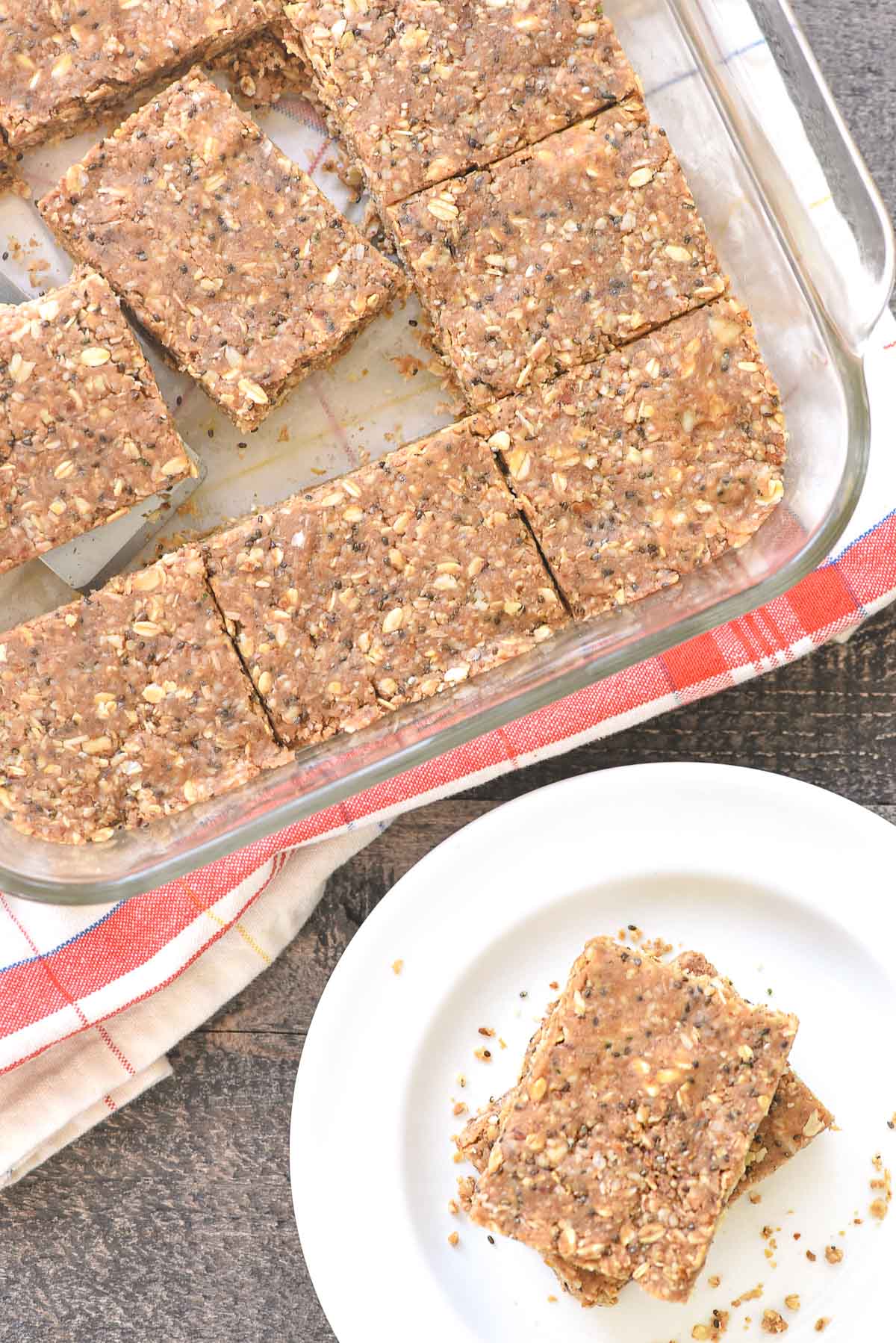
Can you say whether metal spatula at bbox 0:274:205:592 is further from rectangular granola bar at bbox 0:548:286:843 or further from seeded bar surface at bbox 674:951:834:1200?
seeded bar surface at bbox 674:951:834:1200

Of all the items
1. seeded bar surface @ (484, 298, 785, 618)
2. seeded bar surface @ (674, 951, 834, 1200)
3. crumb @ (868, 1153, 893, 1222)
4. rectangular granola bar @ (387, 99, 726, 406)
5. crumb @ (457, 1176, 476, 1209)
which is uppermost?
rectangular granola bar @ (387, 99, 726, 406)

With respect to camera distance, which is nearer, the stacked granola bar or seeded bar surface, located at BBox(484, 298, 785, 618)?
the stacked granola bar

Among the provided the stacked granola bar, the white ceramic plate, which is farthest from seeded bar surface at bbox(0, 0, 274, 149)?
the stacked granola bar

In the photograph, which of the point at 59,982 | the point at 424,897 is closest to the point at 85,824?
the point at 59,982

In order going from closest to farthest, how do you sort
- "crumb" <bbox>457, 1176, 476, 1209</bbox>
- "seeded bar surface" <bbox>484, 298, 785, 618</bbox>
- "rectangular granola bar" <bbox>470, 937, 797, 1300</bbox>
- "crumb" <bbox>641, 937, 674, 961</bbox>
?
"rectangular granola bar" <bbox>470, 937, 797, 1300</bbox>, "seeded bar surface" <bbox>484, 298, 785, 618</bbox>, "crumb" <bbox>457, 1176, 476, 1209</bbox>, "crumb" <bbox>641, 937, 674, 961</bbox>

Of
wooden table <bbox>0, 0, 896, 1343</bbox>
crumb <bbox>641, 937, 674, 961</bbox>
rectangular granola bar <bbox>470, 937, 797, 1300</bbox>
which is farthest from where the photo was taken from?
wooden table <bbox>0, 0, 896, 1343</bbox>

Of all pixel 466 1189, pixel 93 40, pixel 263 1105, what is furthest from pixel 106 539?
pixel 466 1189

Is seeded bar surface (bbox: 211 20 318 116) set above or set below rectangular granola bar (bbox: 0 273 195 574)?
above
